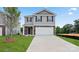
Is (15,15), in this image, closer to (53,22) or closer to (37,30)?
(37,30)

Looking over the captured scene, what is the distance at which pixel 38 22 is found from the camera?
110ft

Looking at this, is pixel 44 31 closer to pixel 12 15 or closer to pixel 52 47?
pixel 12 15

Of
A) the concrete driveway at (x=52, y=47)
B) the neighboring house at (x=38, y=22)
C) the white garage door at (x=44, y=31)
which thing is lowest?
the concrete driveway at (x=52, y=47)

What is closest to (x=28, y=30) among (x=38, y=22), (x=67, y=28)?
(x=38, y=22)

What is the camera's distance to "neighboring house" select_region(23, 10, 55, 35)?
3244cm

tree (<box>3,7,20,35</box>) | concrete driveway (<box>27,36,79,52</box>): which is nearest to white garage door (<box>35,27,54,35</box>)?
tree (<box>3,7,20,35</box>)

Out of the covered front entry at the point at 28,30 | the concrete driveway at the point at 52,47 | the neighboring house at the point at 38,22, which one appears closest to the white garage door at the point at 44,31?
the neighboring house at the point at 38,22

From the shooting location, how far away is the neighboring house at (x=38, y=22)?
32438mm

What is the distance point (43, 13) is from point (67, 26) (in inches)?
177

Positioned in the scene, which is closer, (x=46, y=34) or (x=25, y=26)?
(x=46, y=34)

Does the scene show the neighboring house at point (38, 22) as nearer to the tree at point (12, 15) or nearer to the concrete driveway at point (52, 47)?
the tree at point (12, 15)
